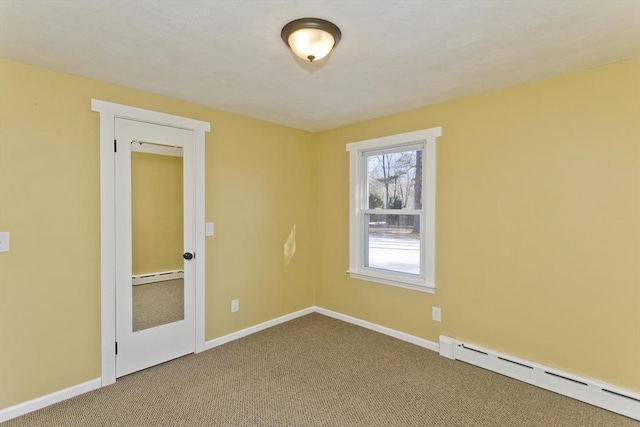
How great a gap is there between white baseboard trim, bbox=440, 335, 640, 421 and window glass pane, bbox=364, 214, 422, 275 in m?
0.81

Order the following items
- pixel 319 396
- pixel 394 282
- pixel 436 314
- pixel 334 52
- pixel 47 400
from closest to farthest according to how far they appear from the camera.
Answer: pixel 334 52, pixel 47 400, pixel 319 396, pixel 436 314, pixel 394 282

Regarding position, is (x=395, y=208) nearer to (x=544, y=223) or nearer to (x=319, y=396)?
(x=544, y=223)

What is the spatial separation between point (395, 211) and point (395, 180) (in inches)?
13.7

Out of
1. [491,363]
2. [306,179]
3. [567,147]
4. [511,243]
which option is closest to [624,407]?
[491,363]

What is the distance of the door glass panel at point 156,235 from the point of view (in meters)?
2.71

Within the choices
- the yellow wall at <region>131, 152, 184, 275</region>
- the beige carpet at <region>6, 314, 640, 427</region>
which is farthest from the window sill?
the yellow wall at <region>131, 152, 184, 275</region>

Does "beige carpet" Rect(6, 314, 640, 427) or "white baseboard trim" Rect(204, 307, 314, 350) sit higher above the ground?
"white baseboard trim" Rect(204, 307, 314, 350)

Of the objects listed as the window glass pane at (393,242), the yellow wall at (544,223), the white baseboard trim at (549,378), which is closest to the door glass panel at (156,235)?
the window glass pane at (393,242)

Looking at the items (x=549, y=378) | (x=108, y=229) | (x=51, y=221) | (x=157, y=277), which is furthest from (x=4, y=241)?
(x=549, y=378)

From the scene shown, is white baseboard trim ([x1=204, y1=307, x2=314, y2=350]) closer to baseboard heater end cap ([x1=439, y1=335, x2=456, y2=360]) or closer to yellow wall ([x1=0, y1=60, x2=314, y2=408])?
yellow wall ([x1=0, y1=60, x2=314, y2=408])

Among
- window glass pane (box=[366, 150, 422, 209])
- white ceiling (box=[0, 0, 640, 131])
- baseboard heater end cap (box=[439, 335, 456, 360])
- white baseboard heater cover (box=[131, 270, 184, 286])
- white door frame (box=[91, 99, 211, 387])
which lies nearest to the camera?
white ceiling (box=[0, 0, 640, 131])

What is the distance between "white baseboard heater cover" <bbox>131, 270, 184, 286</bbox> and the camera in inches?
107

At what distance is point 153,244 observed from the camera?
282 centimetres

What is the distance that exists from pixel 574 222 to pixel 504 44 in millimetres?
1426
